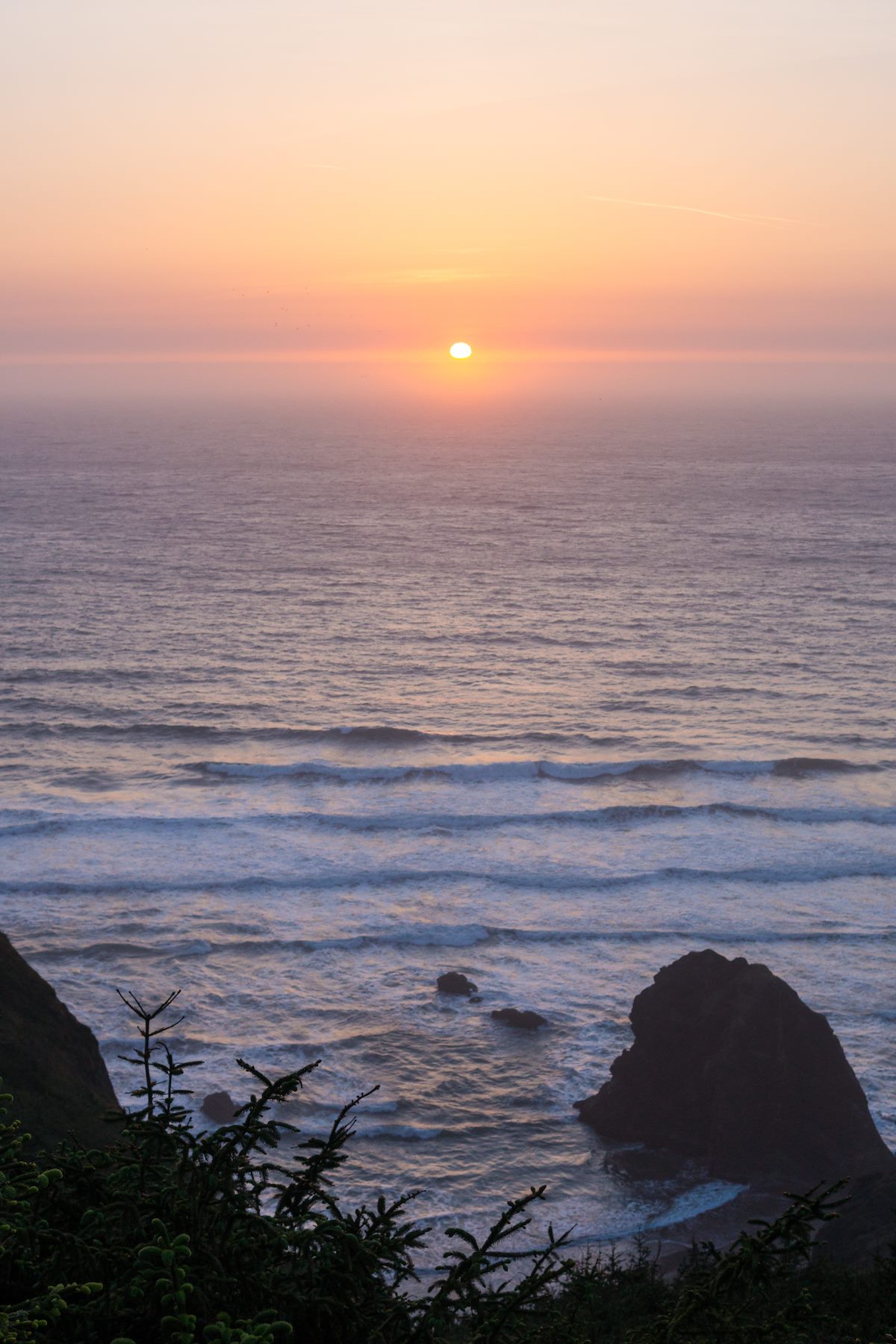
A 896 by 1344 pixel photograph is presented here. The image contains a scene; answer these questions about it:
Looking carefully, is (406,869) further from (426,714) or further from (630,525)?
(630,525)

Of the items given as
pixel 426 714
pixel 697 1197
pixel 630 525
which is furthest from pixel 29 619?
pixel 630 525

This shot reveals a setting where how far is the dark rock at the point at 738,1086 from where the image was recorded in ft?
64.9

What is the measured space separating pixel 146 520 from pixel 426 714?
2257 inches

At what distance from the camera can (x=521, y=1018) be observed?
24.3 meters

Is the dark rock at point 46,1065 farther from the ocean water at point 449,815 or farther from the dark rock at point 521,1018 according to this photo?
the dark rock at point 521,1018

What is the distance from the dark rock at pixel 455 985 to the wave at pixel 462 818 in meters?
9.16

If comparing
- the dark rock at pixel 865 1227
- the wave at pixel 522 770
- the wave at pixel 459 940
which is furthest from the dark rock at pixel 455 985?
the wave at pixel 522 770

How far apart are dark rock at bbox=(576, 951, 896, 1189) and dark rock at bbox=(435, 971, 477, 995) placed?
4511mm

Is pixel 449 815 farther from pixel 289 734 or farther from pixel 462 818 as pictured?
pixel 289 734

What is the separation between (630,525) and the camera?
3748 inches

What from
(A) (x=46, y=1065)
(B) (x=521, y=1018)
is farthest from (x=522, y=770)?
(A) (x=46, y=1065)

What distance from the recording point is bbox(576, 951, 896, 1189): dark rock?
64.9 feet

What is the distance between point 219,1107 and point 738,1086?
32.4 feet

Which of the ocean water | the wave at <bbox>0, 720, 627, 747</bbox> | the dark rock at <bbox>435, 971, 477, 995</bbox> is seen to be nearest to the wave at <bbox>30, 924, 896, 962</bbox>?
the ocean water
